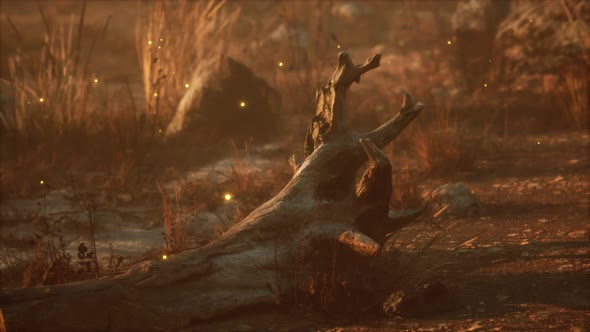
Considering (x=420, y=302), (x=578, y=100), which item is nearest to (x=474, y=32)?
(x=578, y=100)

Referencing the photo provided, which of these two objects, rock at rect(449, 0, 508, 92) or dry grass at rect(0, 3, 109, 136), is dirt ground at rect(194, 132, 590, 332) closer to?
rock at rect(449, 0, 508, 92)

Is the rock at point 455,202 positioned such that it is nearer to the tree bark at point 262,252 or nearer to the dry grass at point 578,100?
the tree bark at point 262,252

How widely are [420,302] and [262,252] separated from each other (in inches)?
33.5

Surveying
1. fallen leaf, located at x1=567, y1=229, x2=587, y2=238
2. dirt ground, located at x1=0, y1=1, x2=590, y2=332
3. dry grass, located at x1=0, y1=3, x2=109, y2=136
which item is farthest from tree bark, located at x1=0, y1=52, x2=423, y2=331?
dry grass, located at x1=0, y1=3, x2=109, y2=136

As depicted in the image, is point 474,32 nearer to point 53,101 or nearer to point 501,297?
point 53,101

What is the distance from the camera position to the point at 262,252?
3.82 metres

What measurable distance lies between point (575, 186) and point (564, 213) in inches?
31.7

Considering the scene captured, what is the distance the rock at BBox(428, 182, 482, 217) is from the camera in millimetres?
5574

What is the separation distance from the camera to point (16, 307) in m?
3.38

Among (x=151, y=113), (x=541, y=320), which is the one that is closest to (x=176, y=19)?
(x=151, y=113)

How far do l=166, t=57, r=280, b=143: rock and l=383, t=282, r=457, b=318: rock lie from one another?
501cm

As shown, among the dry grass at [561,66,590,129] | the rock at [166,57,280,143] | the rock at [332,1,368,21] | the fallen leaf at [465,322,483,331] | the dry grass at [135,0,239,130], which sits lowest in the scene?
the fallen leaf at [465,322,483,331]

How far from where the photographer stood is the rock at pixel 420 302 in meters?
3.68

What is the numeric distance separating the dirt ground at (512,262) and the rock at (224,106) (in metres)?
2.86
